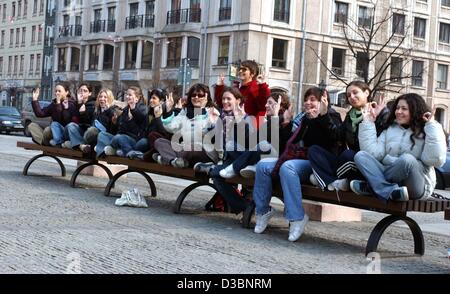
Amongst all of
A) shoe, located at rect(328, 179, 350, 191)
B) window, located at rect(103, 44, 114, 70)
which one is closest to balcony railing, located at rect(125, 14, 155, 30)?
window, located at rect(103, 44, 114, 70)

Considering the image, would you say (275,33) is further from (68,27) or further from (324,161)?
(324,161)

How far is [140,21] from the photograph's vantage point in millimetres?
56844

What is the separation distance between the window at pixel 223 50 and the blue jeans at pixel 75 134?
37.0 meters

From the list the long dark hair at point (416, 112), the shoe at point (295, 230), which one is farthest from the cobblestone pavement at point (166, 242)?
the long dark hair at point (416, 112)

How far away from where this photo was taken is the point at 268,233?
27.5 ft

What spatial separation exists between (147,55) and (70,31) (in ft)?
43.8

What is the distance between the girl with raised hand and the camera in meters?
6.85

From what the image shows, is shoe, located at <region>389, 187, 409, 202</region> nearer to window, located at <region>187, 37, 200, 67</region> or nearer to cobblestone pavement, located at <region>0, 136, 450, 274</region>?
cobblestone pavement, located at <region>0, 136, 450, 274</region>

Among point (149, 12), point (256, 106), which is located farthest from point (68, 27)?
point (256, 106)

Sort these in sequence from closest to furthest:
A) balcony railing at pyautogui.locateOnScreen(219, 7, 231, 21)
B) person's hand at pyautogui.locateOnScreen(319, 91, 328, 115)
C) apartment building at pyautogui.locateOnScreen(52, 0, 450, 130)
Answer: person's hand at pyautogui.locateOnScreen(319, 91, 328, 115) → apartment building at pyautogui.locateOnScreen(52, 0, 450, 130) → balcony railing at pyautogui.locateOnScreen(219, 7, 231, 21)

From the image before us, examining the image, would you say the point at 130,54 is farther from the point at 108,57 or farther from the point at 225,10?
the point at 225,10

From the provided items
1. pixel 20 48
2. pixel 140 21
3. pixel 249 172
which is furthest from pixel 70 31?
pixel 249 172

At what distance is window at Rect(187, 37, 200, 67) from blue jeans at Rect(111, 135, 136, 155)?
134ft
